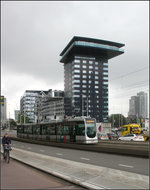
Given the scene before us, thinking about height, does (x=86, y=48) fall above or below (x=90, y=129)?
above

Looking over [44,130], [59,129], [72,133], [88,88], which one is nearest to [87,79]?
Answer: [88,88]

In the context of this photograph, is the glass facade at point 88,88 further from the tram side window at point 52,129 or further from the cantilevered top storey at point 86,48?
the tram side window at point 52,129

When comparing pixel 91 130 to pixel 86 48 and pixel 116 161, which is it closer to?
pixel 116 161

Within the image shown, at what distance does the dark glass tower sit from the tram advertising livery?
78056mm

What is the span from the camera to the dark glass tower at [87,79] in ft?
367

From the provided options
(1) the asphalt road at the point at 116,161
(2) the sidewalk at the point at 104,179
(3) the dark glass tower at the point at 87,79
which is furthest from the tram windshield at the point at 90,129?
(3) the dark glass tower at the point at 87,79

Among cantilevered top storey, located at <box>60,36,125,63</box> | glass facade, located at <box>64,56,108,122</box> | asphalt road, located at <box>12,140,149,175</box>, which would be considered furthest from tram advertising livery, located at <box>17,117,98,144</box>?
glass facade, located at <box>64,56,108,122</box>

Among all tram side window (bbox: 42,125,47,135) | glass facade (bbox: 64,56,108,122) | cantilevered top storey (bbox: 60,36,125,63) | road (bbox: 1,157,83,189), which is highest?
cantilevered top storey (bbox: 60,36,125,63)

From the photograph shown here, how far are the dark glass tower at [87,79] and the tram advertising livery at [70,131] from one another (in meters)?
78.1

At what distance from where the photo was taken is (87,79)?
4737 inches

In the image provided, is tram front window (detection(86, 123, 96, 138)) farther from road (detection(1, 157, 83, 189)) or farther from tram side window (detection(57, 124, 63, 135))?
road (detection(1, 157, 83, 189))

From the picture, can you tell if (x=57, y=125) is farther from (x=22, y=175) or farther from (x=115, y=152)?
(x=22, y=175)

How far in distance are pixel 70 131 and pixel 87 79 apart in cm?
9591

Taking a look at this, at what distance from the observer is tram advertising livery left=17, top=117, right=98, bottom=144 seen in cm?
2400
